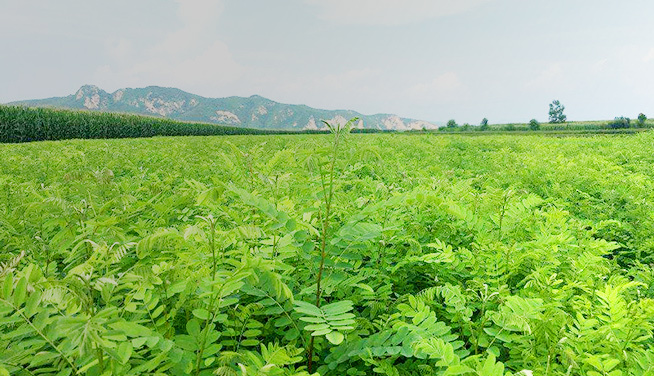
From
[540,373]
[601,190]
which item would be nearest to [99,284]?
[540,373]

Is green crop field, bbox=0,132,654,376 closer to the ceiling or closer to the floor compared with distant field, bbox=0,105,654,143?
closer to the floor

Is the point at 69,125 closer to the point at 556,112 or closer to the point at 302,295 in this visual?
the point at 302,295

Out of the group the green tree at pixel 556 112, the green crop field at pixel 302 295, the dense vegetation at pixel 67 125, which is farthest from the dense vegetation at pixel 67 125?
the green tree at pixel 556 112

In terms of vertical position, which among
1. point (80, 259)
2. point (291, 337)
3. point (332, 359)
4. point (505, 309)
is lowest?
point (332, 359)

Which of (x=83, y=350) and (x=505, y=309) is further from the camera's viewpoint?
(x=505, y=309)

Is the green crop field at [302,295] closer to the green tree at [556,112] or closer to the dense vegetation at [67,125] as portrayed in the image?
the dense vegetation at [67,125]

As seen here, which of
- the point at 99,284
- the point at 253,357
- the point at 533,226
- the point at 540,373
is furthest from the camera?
the point at 533,226

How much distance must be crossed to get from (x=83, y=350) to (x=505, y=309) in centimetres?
184

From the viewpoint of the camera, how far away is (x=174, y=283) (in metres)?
1.73

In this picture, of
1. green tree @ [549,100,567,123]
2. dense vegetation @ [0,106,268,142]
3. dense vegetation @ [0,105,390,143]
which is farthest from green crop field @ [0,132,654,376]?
green tree @ [549,100,567,123]

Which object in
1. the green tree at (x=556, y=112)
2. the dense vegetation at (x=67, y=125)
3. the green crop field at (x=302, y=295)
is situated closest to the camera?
the green crop field at (x=302, y=295)

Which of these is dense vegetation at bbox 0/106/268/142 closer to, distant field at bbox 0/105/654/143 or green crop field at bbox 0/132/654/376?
distant field at bbox 0/105/654/143

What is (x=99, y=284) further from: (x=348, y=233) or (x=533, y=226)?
(x=533, y=226)

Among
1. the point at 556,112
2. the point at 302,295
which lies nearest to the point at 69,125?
the point at 302,295
